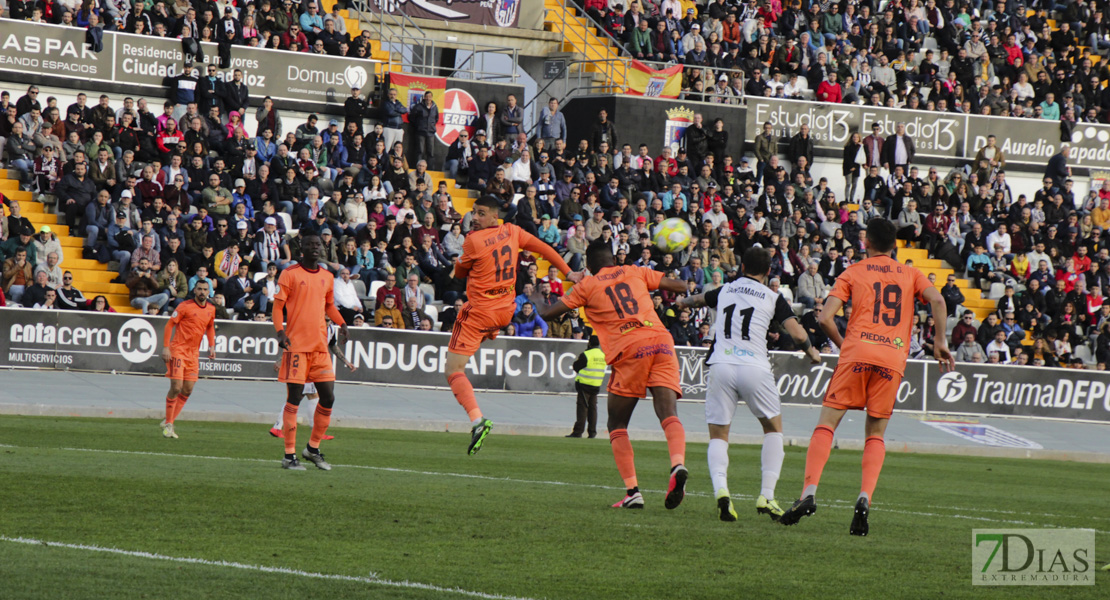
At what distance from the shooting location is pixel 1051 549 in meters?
8.23

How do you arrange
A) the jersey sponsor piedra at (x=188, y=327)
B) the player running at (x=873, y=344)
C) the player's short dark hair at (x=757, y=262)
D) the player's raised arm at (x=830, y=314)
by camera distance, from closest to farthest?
the player's raised arm at (x=830, y=314) < the player running at (x=873, y=344) < the player's short dark hair at (x=757, y=262) < the jersey sponsor piedra at (x=188, y=327)

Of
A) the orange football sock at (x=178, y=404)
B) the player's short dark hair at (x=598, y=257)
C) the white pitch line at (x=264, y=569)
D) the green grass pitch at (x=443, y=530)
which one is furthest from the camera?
the orange football sock at (x=178, y=404)

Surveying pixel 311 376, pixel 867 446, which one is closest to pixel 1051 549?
pixel 867 446

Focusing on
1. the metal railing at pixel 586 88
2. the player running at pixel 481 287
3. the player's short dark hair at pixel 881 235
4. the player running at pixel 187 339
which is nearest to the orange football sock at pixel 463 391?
the player running at pixel 481 287

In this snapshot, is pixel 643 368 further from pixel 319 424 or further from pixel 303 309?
pixel 319 424

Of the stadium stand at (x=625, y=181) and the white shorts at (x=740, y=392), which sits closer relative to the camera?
the white shorts at (x=740, y=392)

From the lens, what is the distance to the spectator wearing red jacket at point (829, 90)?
3628cm

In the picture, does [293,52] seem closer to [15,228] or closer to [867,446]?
[15,228]

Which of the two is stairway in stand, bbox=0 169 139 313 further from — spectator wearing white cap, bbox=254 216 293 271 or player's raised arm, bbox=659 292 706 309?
player's raised arm, bbox=659 292 706 309

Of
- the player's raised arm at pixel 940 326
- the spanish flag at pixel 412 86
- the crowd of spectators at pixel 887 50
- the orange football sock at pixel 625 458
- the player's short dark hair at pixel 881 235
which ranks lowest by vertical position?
the orange football sock at pixel 625 458

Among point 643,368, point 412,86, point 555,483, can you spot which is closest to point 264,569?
point 643,368

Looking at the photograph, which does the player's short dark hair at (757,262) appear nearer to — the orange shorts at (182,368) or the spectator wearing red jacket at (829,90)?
the orange shorts at (182,368)

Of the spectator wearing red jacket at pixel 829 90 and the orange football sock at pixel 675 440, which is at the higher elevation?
the spectator wearing red jacket at pixel 829 90

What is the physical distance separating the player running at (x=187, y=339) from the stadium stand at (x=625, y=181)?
22.1ft
